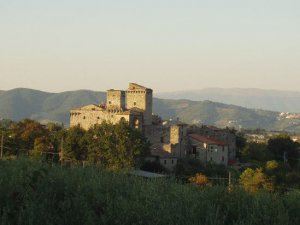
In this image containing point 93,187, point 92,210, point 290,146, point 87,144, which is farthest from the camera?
point 290,146

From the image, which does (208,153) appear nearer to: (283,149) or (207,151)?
(207,151)

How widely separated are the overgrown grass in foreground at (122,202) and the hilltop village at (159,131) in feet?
140

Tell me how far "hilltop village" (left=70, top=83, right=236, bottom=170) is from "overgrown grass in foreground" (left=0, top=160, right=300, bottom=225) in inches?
1684

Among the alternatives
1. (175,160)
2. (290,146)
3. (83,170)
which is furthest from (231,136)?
(83,170)

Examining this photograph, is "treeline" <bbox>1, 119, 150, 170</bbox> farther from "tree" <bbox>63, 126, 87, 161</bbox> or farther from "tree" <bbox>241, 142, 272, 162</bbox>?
"tree" <bbox>241, 142, 272, 162</bbox>

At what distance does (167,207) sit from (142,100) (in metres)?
59.3

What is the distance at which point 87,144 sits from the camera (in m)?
50.2

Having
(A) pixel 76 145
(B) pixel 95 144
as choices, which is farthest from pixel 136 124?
(B) pixel 95 144

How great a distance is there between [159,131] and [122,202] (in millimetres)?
52327

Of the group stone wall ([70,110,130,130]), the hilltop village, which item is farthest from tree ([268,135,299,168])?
A: stone wall ([70,110,130,130])

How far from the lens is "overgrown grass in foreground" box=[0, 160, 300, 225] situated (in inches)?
349

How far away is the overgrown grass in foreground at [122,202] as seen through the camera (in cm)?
887

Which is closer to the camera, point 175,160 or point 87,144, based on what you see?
point 87,144

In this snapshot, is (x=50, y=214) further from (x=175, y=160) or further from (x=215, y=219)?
(x=175, y=160)
